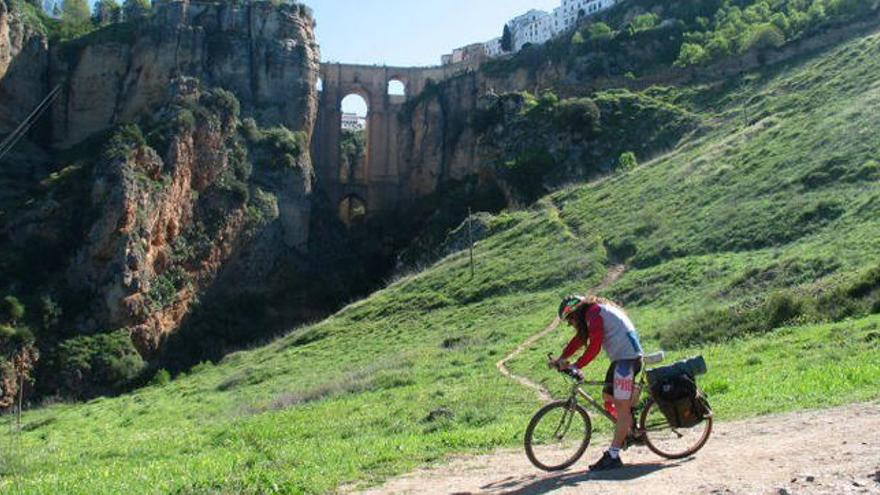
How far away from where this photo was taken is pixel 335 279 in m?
63.6

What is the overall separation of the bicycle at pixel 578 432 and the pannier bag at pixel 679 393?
0.12m

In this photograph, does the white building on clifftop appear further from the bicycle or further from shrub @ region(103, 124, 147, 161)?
the bicycle

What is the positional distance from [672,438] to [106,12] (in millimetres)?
85545

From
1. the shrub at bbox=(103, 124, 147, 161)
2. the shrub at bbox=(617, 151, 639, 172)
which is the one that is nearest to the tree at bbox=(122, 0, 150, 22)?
the shrub at bbox=(103, 124, 147, 161)

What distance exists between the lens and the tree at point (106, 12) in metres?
81.4

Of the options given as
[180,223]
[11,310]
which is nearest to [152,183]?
[180,223]

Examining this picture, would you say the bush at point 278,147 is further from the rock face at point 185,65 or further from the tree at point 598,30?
the tree at point 598,30

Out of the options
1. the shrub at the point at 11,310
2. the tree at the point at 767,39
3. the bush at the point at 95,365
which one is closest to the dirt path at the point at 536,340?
the bush at the point at 95,365

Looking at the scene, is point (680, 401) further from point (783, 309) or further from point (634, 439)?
point (783, 309)

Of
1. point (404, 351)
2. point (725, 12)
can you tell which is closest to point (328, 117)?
point (725, 12)

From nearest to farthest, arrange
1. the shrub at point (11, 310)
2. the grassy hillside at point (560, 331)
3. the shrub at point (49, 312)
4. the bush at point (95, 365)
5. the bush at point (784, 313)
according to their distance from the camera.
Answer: the grassy hillside at point (560, 331) → the bush at point (784, 313) → the bush at point (95, 365) → the shrub at point (11, 310) → the shrub at point (49, 312)

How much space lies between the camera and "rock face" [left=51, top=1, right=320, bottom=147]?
6644 centimetres

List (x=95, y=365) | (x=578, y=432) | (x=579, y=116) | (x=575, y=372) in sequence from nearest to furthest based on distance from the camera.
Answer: (x=575, y=372), (x=578, y=432), (x=95, y=365), (x=579, y=116)

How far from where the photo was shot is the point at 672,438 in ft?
32.8
